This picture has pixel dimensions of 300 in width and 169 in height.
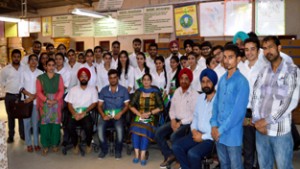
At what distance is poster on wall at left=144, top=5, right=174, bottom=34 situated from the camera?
6477 millimetres

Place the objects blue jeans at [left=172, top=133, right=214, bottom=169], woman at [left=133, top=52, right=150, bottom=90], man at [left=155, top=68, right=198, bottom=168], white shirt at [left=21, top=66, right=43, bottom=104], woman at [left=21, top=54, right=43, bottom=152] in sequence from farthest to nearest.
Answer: woman at [left=133, top=52, right=150, bottom=90] < white shirt at [left=21, top=66, right=43, bottom=104] < woman at [left=21, top=54, right=43, bottom=152] < man at [left=155, top=68, right=198, bottom=168] < blue jeans at [left=172, top=133, right=214, bottom=169]

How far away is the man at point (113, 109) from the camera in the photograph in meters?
4.15

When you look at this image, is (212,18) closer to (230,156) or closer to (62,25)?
(62,25)

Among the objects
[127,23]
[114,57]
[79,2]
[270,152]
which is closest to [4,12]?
[79,2]

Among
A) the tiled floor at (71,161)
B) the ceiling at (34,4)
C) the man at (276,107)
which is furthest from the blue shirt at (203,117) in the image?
the ceiling at (34,4)

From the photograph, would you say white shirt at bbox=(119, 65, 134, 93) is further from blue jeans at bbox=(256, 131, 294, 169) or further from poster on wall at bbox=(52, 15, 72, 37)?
poster on wall at bbox=(52, 15, 72, 37)

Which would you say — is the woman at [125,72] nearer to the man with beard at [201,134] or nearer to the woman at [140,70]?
the woman at [140,70]

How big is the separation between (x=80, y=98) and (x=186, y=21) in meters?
3.30

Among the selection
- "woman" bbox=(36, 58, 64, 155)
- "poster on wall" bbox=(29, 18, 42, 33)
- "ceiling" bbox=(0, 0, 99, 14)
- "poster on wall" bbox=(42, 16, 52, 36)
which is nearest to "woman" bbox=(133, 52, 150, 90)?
"woman" bbox=(36, 58, 64, 155)

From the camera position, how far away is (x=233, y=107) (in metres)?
2.41

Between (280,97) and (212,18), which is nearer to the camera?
(280,97)

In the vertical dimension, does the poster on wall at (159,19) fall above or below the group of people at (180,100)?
above

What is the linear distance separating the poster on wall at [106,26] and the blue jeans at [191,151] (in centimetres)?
475

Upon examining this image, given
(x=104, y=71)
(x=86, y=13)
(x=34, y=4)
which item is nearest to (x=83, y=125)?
(x=104, y=71)
